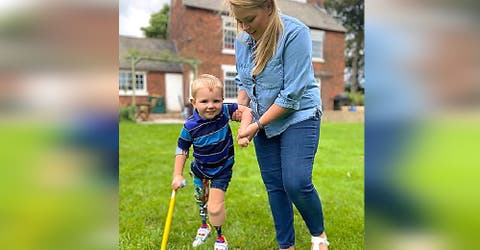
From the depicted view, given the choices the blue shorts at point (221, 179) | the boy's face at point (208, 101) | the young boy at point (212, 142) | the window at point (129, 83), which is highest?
the window at point (129, 83)

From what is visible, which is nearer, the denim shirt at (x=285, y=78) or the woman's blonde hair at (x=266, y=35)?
the woman's blonde hair at (x=266, y=35)

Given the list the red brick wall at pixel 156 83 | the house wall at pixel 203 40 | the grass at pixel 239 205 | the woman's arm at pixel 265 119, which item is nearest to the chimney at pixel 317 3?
the house wall at pixel 203 40

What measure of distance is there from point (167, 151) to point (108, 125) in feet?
20.6

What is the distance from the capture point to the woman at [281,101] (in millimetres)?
2211

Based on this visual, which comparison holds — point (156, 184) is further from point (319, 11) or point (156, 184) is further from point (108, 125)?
point (319, 11)

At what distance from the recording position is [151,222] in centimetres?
356

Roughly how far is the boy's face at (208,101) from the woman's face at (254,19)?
0.53 metres

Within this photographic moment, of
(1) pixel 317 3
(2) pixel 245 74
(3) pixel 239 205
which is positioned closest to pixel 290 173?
(2) pixel 245 74

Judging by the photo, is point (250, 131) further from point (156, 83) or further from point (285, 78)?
point (156, 83)

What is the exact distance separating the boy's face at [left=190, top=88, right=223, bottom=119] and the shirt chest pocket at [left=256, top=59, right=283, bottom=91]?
1.31 ft

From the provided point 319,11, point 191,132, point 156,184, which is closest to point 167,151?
point 156,184

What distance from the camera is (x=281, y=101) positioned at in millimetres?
2234

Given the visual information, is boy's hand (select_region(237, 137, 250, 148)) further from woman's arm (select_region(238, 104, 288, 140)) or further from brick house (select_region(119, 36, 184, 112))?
brick house (select_region(119, 36, 184, 112))

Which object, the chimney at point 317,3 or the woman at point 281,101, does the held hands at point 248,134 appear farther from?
the chimney at point 317,3
